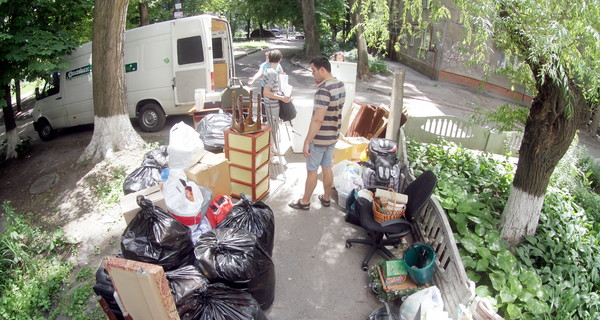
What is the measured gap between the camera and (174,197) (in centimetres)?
340

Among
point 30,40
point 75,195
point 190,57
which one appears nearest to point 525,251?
point 75,195

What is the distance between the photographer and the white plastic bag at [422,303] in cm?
274

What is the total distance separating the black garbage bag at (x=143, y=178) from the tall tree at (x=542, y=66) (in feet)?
12.2

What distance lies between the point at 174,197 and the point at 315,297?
1.60 metres

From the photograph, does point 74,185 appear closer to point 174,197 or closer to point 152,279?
point 174,197

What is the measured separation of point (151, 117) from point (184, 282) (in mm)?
6421

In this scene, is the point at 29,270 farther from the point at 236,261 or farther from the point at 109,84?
the point at 109,84

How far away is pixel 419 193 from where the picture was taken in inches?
145

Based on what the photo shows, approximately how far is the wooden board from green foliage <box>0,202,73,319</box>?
166cm

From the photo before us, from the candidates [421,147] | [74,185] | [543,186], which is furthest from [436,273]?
[74,185]

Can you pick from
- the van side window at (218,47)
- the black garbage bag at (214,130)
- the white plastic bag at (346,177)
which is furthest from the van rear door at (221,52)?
Result: the white plastic bag at (346,177)

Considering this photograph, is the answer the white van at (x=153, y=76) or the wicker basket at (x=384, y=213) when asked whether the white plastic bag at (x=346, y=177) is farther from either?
the white van at (x=153, y=76)

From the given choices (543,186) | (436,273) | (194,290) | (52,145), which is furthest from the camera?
(52,145)

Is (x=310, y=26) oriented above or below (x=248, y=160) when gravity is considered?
above
